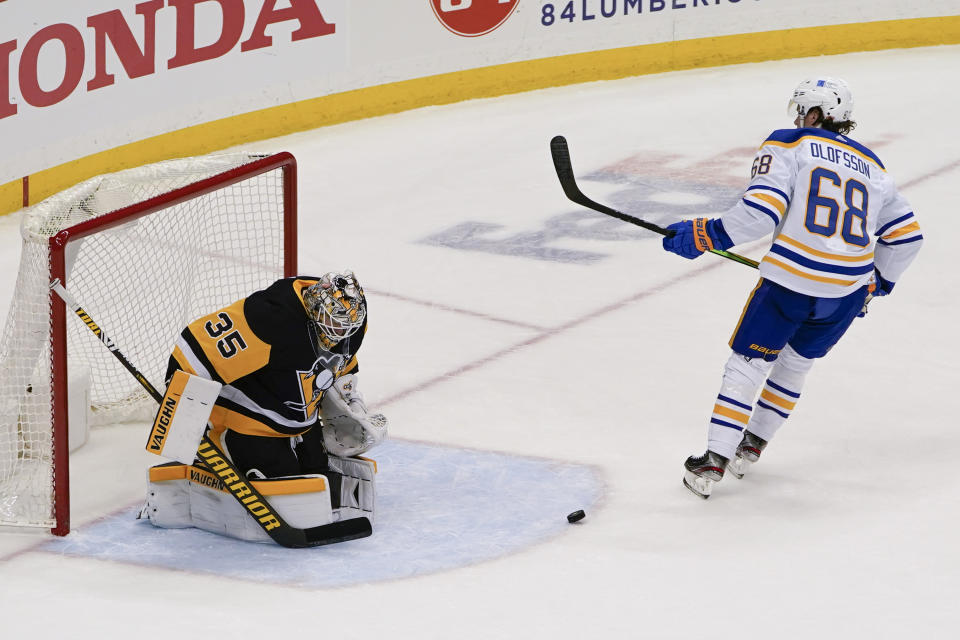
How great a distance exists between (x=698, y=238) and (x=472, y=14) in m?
4.18

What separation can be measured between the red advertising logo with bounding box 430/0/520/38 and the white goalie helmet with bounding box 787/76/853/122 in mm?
3962

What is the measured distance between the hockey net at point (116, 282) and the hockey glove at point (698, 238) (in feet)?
3.61

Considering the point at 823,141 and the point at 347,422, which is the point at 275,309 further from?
the point at 823,141

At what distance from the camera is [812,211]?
3631mm

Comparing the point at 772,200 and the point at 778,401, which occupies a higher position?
the point at 772,200

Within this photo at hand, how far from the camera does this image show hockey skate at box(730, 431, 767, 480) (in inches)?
156

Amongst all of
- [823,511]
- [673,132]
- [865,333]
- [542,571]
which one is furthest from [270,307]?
[673,132]

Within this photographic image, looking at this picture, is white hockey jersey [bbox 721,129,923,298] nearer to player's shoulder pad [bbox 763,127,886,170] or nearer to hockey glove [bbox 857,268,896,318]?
player's shoulder pad [bbox 763,127,886,170]

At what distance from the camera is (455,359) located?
487 cm

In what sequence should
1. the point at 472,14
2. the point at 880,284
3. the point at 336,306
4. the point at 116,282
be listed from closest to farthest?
the point at 336,306 → the point at 880,284 → the point at 116,282 → the point at 472,14

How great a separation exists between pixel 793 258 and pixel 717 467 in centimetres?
54

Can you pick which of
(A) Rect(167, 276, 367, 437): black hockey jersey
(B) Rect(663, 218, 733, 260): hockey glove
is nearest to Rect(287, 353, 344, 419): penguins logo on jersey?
(A) Rect(167, 276, 367, 437): black hockey jersey

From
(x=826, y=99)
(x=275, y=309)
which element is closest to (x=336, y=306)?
(x=275, y=309)

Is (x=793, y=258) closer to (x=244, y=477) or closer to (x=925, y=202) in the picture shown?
(x=244, y=477)
